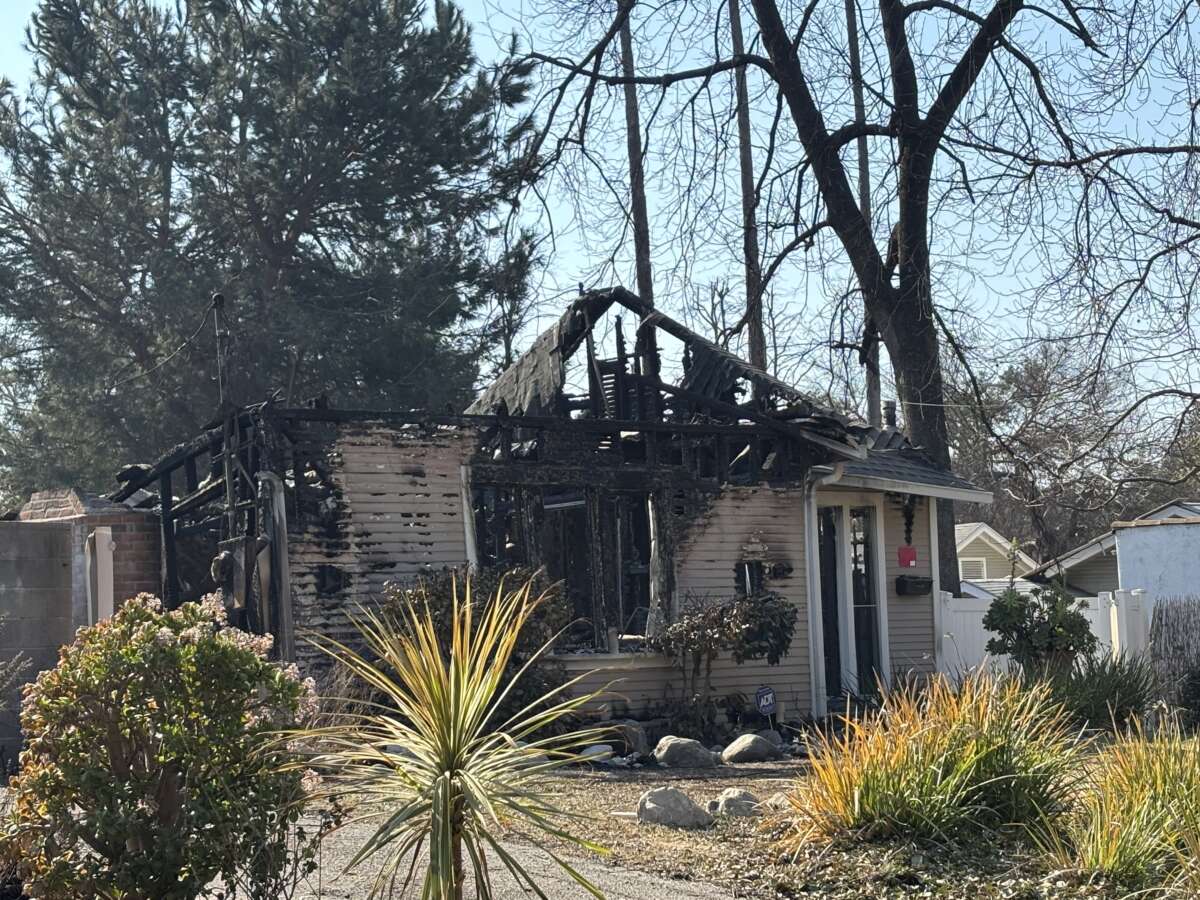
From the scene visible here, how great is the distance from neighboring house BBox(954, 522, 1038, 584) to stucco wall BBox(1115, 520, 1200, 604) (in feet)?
58.2

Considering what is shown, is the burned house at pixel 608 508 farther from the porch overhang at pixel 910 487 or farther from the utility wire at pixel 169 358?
the utility wire at pixel 169 358

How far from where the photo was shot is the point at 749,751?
1291 centimetres

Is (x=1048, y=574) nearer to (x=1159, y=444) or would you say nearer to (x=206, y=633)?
(x=1159, y=444)

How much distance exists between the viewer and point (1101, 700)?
13.6 metres

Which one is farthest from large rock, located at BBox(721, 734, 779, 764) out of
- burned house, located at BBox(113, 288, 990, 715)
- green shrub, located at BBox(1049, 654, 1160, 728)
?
green shrub, located at BBox(1049, 654, 1160, 728)

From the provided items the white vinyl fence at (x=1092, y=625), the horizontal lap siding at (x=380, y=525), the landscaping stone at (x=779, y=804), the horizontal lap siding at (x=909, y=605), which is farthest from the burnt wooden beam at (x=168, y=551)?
the white vinyl fence at (x=1092, y=625)

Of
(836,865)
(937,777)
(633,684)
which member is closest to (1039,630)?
(633,684)

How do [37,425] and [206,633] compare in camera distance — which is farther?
[37,425]

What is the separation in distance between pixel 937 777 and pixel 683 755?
5108mm

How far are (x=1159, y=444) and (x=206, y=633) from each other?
28.3 ft

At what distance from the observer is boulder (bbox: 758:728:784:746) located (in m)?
14.2

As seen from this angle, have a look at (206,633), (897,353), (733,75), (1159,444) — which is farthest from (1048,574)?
(206,633)

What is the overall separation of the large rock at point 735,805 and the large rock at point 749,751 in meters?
3.57

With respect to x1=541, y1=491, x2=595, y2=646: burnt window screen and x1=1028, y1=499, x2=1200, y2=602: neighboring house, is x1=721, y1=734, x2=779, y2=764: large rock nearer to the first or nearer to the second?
x1=541, y1=491, x2=595, y2=646: burnt window screen
